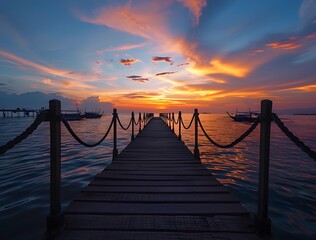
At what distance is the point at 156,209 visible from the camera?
3.21 metres

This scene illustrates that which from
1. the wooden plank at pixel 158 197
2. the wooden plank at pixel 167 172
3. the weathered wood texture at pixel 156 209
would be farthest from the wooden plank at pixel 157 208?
the wooden plank at pixel 167 172

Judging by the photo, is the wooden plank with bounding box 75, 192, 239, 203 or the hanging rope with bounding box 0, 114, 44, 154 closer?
the hanging rope with bounding box 0, 114, 44, 154

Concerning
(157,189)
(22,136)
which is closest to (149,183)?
(157,189)

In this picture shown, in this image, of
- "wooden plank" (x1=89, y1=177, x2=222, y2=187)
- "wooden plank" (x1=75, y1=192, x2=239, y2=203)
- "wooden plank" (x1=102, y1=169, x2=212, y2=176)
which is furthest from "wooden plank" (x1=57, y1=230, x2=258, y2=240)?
"wooden plank" (x1=102, y1=169, x2=212, y2=176)

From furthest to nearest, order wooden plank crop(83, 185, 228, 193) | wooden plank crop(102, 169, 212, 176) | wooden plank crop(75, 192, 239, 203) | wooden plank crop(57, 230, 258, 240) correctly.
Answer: wooden plank crop(102, 169, 212, 176) → wooden plank crop(83, 185, 228, 193) → wooden plank crop(75, 192, 239, 203) → wooden plank crop(57, 230, 258, 240)

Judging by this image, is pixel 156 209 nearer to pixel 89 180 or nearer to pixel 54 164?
pixel 54 164

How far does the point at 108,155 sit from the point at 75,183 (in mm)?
5330

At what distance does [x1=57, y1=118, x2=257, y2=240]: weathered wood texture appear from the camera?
8.55ft

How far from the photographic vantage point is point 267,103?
8.63 feet

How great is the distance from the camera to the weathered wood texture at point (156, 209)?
2607 millimetres

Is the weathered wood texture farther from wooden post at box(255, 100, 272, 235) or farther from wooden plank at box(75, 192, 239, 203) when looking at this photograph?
wooden post at box(255, 100, 272, 235)

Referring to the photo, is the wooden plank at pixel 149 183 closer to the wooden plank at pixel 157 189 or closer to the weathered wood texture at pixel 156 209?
the weathered wood texture at pixel 156 209

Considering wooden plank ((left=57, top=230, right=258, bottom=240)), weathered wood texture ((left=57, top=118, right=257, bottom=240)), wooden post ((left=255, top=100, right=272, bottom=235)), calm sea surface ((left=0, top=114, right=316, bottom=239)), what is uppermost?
wooden post ((left=255, top=100, right=272, bottom=235))

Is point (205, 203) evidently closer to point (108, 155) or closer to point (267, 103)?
point (267, 103)
